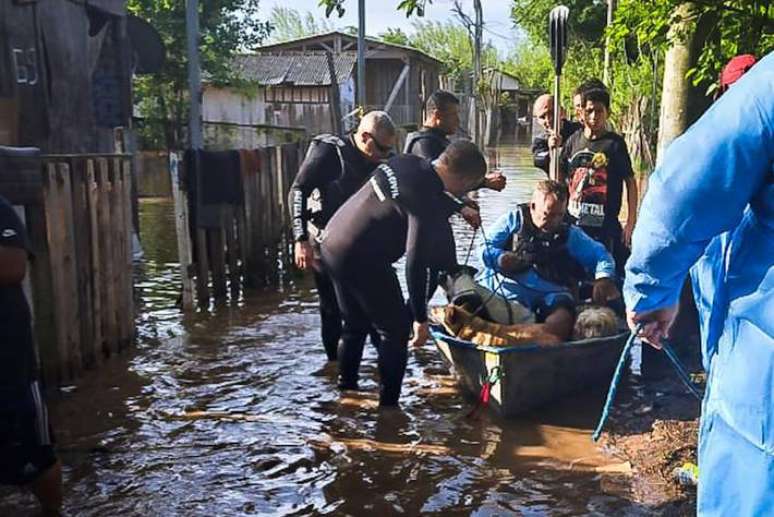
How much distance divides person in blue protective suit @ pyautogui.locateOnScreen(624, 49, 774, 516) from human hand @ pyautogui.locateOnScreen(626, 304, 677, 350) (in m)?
0.08

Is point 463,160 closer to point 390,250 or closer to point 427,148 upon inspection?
point 390,250

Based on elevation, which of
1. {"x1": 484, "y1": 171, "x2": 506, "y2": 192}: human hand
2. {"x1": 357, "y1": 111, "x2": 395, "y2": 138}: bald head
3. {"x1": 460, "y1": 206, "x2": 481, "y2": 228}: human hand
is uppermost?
{"x1": 357, "y1": 111, "x2": 395, "y2": 138}: bald head

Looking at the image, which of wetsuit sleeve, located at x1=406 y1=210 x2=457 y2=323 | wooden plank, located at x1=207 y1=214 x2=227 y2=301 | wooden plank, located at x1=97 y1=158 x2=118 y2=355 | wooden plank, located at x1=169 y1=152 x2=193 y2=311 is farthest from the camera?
wooden plank, located at x1=207 y1=214 x2=227 y2=301

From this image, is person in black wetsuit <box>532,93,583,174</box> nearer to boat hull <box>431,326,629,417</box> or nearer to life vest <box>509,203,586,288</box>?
life vest <box>509,203,586,288</box>

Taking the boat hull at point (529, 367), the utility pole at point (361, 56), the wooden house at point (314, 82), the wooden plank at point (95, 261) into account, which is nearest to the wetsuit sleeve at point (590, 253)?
the boat hull at point (529, 367)

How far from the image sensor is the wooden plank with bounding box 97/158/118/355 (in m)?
7.02

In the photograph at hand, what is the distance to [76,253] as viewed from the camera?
6695 mm

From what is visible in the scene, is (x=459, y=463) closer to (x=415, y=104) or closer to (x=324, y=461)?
(x=324, y=461)

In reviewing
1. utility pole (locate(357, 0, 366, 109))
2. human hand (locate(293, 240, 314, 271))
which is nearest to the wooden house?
utility pole (locate(357, 0, 366, 109))

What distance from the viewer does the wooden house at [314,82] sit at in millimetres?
33219

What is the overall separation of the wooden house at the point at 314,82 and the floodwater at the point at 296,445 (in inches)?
961

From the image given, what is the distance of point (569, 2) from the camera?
25156 millimetres

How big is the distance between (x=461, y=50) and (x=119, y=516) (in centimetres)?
7995

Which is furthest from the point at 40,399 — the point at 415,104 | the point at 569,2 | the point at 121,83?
the point at 415,104
